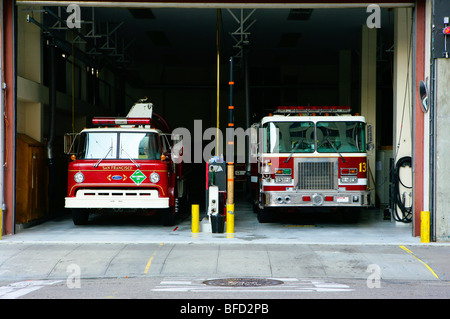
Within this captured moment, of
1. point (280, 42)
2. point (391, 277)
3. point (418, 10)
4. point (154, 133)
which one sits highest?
point (280, 42)

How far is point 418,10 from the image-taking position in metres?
12.7

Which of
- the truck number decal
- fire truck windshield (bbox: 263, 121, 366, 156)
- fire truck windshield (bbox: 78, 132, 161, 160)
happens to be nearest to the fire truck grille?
→ fire truck windshield (bbox: 263, 121, 366, 156)

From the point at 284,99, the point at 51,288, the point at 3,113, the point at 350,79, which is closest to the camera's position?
the point at 51,288

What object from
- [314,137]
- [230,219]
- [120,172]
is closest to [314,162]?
[314,137]

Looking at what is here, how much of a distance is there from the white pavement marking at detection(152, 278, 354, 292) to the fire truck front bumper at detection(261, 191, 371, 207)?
531 centimetres

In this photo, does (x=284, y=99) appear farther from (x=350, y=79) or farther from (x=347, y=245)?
(x=347, y=245)

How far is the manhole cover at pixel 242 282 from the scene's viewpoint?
838 centimetres

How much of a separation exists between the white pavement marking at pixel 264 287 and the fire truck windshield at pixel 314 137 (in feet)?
19.1

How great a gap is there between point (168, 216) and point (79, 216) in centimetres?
223

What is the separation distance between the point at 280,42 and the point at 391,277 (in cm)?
1793

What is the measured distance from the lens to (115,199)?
1366cm

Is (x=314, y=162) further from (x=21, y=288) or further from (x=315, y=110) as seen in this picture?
(x=21, y=288)

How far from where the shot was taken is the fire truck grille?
14047 mm
